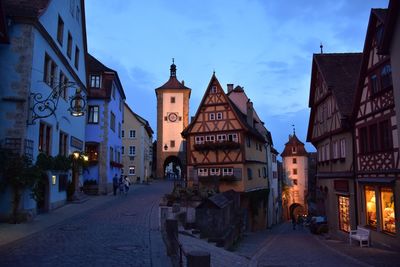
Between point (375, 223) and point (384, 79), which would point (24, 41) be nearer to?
point (384, 79)

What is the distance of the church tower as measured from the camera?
61.1 metres

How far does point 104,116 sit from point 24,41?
15.5 m

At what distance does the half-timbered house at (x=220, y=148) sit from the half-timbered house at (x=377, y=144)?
1180 cm

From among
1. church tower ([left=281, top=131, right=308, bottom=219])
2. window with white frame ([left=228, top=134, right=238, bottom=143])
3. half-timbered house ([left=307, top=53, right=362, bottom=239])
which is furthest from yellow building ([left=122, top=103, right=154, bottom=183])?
half-timbered house ([left=307, top=53, right=362, bottom=239])

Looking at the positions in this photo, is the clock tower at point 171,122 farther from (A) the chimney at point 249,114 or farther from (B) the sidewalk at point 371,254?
(B) the sidewalk at point 371,254

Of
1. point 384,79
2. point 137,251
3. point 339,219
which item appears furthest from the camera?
point 339,219

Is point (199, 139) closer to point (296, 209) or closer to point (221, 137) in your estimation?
point (221, 137)

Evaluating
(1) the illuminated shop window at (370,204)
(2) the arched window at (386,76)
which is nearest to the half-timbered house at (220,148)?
(1) the illuminated shop window at (370,204)

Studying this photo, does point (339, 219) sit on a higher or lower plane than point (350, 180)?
lower

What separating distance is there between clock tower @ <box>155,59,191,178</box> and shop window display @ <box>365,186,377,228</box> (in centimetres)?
4446

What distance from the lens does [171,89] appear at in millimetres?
63812

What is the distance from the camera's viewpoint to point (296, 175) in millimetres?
61469

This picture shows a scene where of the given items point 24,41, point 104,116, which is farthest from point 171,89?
point 24,41

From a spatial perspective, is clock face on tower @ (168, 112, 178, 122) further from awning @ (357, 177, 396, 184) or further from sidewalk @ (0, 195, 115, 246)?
awning @ (357, 177, 396, 184)
